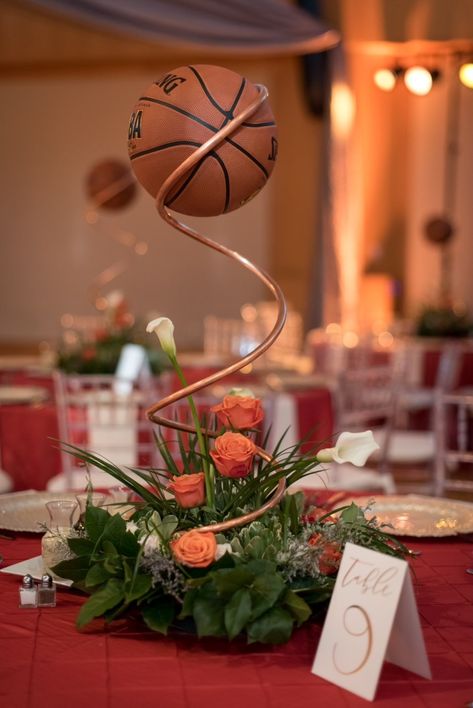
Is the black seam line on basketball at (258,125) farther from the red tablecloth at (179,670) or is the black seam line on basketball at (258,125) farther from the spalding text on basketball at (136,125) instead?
the red tablecloth at (179,670)

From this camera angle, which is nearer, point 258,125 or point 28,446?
point 258,125

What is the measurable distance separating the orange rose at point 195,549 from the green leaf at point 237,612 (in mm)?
61

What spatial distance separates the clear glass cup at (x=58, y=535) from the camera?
158 centimetres

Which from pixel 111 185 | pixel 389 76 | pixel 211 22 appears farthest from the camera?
pixel 389 76

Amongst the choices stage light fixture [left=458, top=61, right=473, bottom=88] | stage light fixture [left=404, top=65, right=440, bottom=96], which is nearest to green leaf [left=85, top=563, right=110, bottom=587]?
stage light fixture [left=458, top=61, right=473, bottom=88]

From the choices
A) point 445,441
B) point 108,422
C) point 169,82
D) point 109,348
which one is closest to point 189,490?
point 169,82

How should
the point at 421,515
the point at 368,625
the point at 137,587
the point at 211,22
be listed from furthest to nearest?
the point at 211,22 < the point at 421,515 < the point at 137,587 < the point at 368,625

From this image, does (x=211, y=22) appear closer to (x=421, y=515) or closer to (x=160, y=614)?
(x=421, y=515)

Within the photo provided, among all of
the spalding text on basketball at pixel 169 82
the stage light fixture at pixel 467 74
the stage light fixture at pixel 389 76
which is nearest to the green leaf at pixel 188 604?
the spalding text on basketball at pixel 169 82

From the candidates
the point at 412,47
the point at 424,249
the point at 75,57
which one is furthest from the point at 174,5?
the point at 75,57

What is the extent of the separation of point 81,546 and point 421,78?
687 cm

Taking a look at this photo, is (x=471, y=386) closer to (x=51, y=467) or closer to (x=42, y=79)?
(x=51, y=467)

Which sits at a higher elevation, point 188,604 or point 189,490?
point 189,490

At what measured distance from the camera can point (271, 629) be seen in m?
1.34
